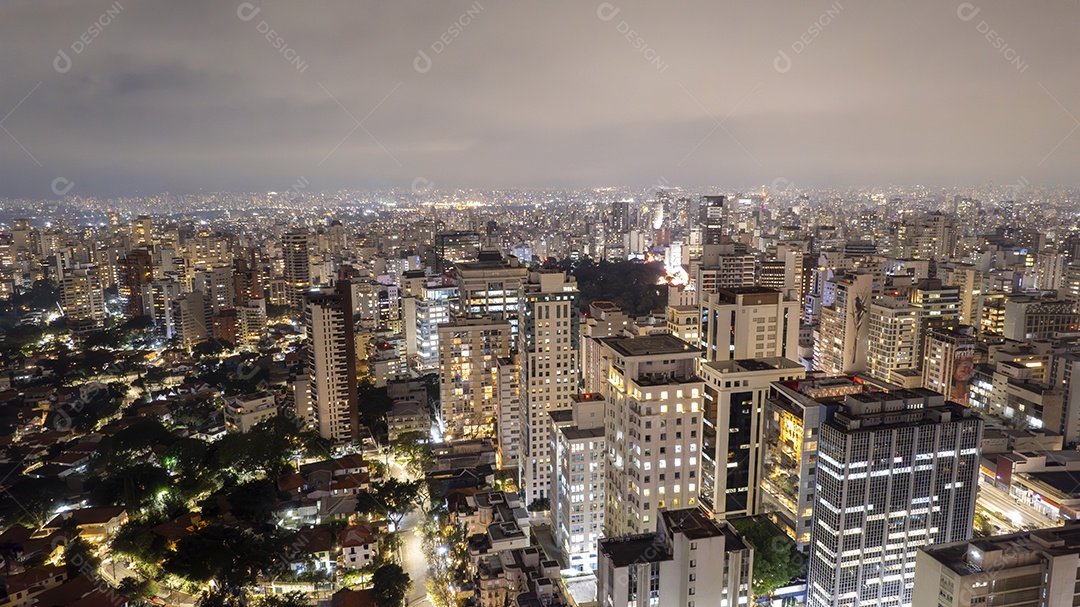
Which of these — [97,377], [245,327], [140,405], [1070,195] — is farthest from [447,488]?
[1070,195]

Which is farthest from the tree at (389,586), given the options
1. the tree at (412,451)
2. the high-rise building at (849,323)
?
the high-rise building at (849,323)

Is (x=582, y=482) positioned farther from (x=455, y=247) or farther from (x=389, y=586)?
(x=455, y=247)

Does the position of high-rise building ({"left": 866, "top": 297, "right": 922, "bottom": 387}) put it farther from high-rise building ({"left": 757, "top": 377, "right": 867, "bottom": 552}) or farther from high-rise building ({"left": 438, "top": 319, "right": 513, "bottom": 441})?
high-rise building ({"left": 438, "top": 319, "right": 513, "bottom": 441})

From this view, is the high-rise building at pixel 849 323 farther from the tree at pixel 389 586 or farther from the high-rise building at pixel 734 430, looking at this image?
the tree at pixel 389 586

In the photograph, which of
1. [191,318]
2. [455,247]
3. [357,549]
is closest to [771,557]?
[357,549]

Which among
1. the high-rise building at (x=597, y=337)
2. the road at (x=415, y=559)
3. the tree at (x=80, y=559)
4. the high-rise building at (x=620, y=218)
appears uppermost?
the high-rise building at (x=620, y=218)

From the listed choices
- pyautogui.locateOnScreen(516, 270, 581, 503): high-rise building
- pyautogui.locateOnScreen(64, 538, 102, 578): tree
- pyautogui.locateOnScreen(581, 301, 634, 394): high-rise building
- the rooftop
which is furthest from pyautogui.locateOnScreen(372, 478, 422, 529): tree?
the rooftop
